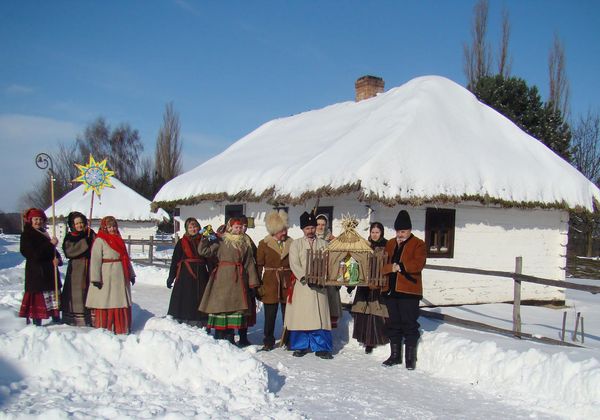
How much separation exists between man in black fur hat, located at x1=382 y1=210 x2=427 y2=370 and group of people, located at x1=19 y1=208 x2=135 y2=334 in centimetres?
334

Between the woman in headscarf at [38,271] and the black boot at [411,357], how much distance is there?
4614 mm

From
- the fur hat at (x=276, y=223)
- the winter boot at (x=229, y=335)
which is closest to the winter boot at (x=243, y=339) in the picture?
the winter boot at (x=229, y=335)

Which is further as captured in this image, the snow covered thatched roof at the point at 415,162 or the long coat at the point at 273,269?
the snow covered thatched roof at the point at 415,162

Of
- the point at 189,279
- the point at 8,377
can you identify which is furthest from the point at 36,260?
the point at 8,377

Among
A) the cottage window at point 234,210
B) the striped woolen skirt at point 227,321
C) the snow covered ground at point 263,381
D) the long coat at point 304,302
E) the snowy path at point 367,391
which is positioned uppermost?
the cottage window at point 234,210

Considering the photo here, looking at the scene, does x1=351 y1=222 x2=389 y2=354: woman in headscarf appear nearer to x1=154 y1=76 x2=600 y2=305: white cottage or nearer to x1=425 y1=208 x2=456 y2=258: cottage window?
x1=154 y1=76 x2=600 y2=305: white cottage

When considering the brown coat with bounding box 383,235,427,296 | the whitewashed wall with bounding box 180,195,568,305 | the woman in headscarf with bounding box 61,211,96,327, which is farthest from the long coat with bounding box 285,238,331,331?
the whitewashed wall with bounding box 180,195,568,305

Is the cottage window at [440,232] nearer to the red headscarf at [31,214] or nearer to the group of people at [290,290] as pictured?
the group of people at [290,290]

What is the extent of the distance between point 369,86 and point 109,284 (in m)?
11.1

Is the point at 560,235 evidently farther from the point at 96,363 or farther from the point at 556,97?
the point at 556,97

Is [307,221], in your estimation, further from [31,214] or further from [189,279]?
[31,214]

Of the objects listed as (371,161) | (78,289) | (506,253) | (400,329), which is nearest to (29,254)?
(78,289)

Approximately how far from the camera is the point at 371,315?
22.4 feet

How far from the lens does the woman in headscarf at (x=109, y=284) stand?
673cm
